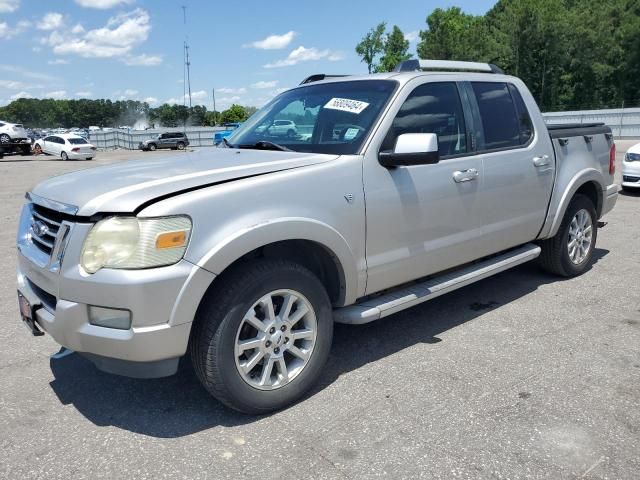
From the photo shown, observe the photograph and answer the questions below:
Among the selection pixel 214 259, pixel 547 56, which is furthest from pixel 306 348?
pixel 547 56

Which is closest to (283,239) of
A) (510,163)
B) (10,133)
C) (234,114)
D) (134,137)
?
(510,163)

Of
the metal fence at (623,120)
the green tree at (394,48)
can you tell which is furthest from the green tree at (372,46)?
the metal fence at (623,120)

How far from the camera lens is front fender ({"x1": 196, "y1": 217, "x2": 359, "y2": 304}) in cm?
263

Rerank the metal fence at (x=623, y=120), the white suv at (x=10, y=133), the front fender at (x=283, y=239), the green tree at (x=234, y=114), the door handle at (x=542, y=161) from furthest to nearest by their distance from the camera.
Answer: the green tree at (x=234, y=114) → the metal fence at (x=623, y=120) → the white suv at (x=10, y=133) → the door handle at (x=542, y=161) → the front fender at (x=283, y=239)

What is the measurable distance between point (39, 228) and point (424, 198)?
7.53 ft

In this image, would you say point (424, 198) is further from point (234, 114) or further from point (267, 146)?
point (234, 114)

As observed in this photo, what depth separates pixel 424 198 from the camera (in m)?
3.58

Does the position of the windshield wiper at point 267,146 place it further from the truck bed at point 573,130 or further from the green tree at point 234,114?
the green tree at point 234,114

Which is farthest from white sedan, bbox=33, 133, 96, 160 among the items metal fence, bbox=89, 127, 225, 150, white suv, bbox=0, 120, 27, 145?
metal fence, bbox=89, 127, 225, 150

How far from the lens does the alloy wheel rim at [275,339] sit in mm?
2875

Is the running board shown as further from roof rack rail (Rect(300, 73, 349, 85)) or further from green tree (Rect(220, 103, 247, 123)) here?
green tree (Rect(220, 103, 247, 123))

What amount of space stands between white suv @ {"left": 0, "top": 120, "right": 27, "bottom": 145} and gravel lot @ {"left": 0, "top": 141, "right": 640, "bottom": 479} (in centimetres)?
3144

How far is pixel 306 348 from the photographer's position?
3137 mm

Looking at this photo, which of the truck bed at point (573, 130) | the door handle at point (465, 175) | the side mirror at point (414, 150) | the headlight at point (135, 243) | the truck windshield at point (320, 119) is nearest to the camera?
the headlight at point (135, 243)
